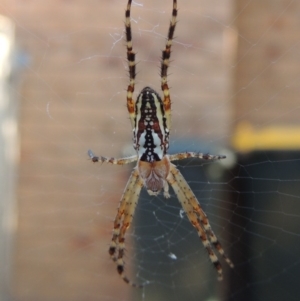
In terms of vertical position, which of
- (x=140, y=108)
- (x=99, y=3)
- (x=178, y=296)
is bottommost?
(x=178, y=296)

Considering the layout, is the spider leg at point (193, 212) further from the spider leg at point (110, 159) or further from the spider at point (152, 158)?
the spider leg at point (110, 159)

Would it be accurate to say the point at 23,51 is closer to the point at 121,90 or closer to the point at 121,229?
the point at 121,90

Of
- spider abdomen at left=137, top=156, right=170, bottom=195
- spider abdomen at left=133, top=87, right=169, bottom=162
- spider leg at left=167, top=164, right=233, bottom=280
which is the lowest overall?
spider leg at left=167, top=164, right=233, bottom=280

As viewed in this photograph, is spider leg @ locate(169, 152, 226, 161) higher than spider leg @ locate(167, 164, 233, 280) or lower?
higher

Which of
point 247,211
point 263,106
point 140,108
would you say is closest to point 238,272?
point 247,211

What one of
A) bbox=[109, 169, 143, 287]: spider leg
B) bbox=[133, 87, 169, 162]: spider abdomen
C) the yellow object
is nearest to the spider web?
the yellow object

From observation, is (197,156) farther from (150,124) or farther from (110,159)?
(110,159)

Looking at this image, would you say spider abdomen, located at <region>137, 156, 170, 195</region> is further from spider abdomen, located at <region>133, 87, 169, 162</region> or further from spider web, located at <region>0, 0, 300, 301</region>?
spider web, located at <region>0, 0, 300, 301</region>
